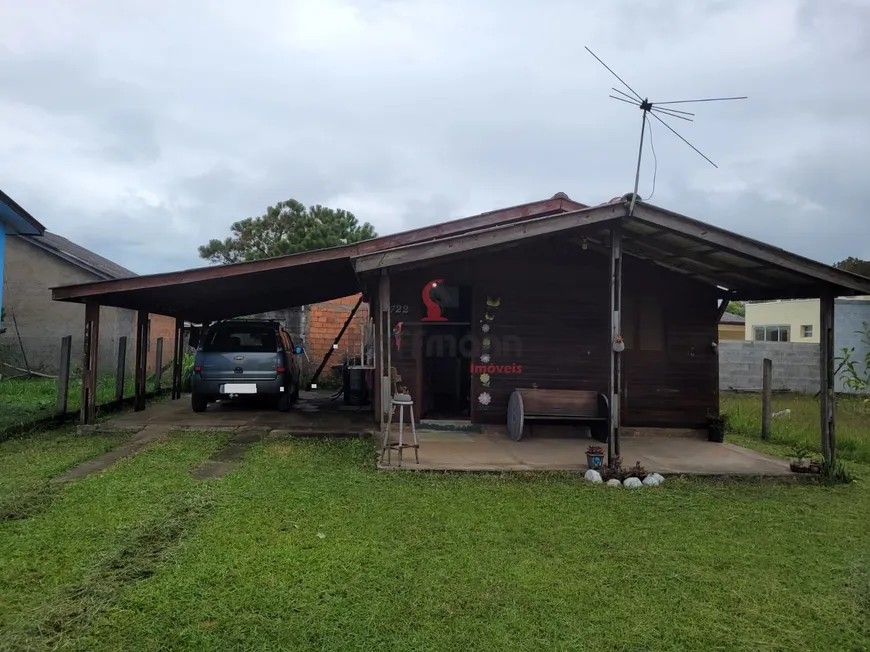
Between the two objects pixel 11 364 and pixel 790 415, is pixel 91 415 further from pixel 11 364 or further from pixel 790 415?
pixel 790 415

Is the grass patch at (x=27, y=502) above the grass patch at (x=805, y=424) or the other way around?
the other way around

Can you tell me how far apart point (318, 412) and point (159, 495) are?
6.00m

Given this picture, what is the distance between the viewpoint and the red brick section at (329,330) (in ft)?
55.0

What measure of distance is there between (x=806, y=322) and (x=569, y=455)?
72.2ft

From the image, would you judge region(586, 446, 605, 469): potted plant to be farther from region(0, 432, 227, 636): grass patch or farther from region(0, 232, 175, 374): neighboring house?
region(0, 232, 175, 374): neighboring house

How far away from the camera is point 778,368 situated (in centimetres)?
1870

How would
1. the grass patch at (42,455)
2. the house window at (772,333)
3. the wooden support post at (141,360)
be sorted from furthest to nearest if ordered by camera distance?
the house window at (772,333) < the wooden support post at (141,360) < the grass patch at (42,455)

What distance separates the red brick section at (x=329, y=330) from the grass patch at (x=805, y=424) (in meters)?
9.54

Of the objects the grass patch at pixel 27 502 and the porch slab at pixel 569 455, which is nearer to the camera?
the grass patch at pixel 27 502

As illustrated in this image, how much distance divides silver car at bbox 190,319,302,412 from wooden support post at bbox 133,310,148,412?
111cm


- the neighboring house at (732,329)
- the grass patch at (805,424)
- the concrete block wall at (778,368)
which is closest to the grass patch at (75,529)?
the grass patch at (805,424)

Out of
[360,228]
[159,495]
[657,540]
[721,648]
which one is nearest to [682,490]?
[657,540]
